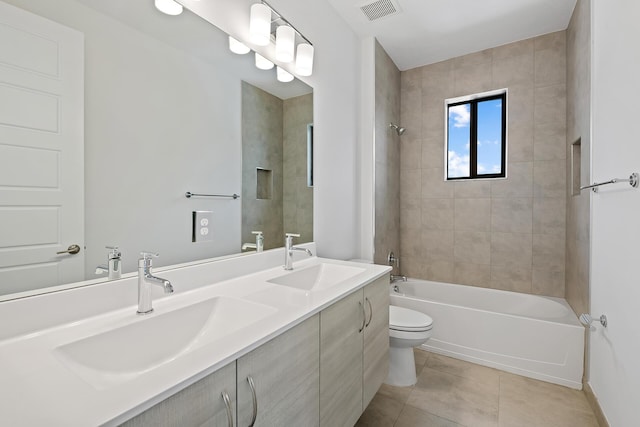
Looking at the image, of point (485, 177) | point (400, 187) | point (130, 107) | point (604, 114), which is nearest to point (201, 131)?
point (130, 107)

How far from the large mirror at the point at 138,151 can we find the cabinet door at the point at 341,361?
61 centimetres

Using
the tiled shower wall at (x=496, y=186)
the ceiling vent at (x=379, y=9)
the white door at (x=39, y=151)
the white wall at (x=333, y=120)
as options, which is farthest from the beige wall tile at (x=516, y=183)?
the white door at (x=39, y=151)

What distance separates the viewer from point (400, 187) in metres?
3.30

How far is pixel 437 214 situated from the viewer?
313 centimetres

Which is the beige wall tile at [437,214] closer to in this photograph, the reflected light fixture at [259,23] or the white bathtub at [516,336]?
the white bathtub at [516,336]

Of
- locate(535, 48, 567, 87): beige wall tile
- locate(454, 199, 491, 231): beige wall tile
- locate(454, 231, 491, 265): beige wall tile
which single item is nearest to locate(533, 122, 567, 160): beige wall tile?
locate(535, 48, 567, 87): beige wall tile

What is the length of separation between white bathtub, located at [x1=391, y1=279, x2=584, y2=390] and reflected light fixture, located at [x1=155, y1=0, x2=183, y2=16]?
242 centimetres

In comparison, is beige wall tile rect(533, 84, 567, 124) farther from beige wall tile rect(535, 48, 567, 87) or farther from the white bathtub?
the white bathtub

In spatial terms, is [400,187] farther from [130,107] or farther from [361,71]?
[130,107]

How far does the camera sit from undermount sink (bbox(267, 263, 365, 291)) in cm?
154

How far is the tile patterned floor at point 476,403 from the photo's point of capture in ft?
5.33

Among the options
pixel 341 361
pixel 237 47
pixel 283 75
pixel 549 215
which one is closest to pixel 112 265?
pixel 341 361

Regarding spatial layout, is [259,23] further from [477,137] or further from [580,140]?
[477,137]

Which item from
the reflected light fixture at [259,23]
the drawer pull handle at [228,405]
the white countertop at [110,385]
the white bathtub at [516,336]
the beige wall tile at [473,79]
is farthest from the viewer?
the beige wall tile at [473,79]
